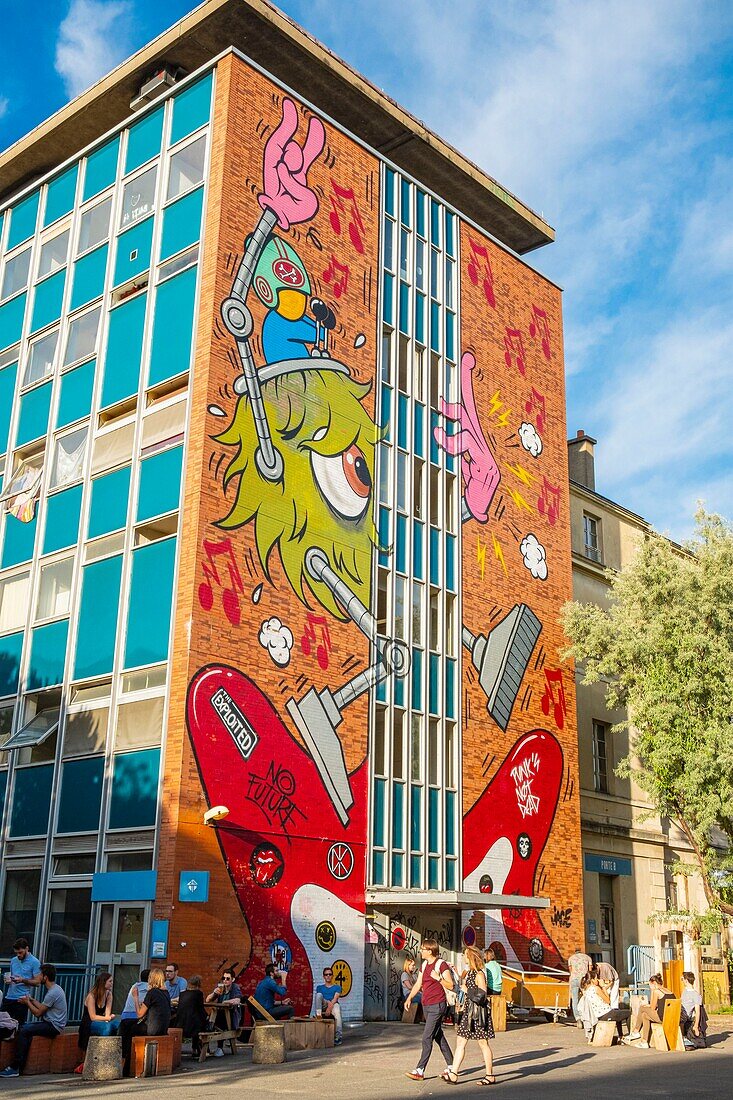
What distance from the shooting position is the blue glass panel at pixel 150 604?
841 inches

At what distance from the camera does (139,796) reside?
815 inches

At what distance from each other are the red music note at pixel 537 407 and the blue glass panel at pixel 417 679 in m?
8.81

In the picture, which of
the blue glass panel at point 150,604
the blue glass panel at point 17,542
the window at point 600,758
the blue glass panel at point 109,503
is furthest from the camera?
the window at point 600,758

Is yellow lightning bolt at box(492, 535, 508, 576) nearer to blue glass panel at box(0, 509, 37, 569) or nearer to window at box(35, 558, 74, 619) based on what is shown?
window at box(35, 558, 74, 619)

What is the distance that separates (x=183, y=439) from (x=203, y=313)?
8.96 ft

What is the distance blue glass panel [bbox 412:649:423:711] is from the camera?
25.2 meters

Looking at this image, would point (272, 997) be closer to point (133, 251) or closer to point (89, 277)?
point (133, 251)

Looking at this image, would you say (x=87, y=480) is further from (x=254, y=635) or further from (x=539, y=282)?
(x=539, y=282)

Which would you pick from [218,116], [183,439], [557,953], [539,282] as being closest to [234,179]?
[218,116]

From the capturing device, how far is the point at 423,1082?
46.2 feet

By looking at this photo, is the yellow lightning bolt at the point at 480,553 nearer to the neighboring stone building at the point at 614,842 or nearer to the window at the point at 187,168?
the neighboring stone building at the point at 614,842

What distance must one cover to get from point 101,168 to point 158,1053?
836 inches

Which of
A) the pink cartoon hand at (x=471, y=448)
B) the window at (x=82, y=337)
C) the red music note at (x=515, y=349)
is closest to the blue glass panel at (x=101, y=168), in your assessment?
the window at (x=82, y=337)

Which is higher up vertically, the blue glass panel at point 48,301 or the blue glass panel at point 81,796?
the blue glass panel at point 48,301
